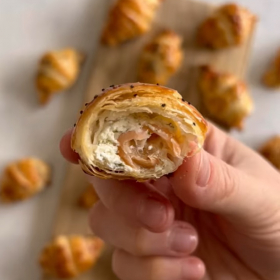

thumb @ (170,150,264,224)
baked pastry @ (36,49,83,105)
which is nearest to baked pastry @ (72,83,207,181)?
thumb @ (170,150,264,224)

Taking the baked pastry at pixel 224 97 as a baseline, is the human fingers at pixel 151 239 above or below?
below

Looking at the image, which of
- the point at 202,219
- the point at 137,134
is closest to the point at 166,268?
the point at 202,219

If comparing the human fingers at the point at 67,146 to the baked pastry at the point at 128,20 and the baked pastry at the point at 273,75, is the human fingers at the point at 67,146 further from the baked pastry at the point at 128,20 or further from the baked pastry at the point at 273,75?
the baked pastry at the point at 273,75

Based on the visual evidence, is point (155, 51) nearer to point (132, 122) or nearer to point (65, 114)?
point (65, 114)

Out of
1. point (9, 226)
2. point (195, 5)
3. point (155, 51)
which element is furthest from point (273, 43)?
point (9, 226)

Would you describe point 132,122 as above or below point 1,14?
above

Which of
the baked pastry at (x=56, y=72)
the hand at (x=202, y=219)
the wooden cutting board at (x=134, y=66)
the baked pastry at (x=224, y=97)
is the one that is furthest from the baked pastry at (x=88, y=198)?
the baked pastry at (x=224, y=97)

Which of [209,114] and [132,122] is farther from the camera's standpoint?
[209,114]

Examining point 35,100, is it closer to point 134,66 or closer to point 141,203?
point 134,66
